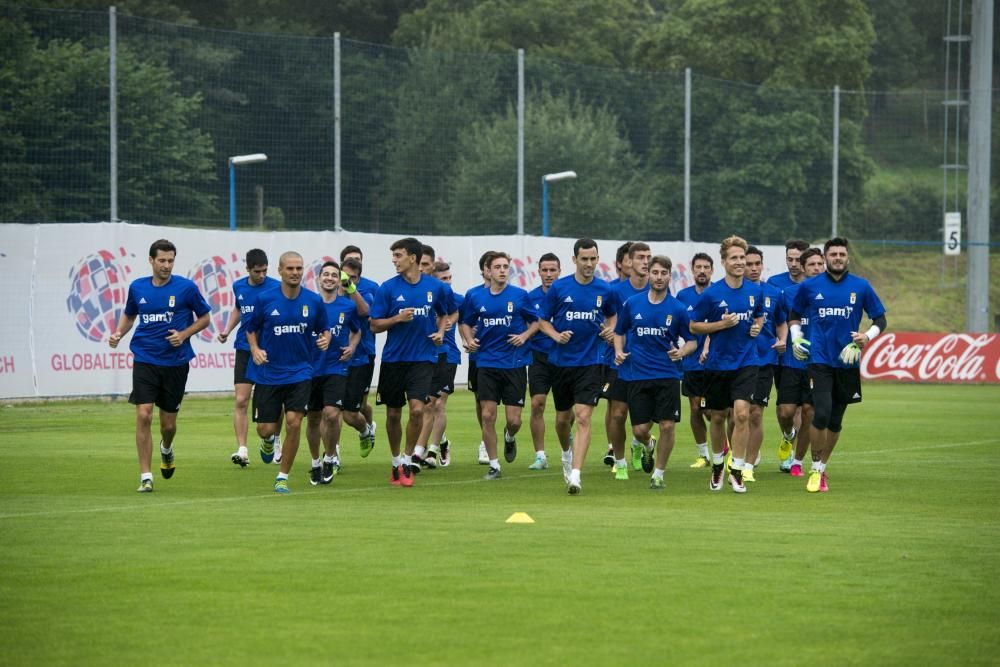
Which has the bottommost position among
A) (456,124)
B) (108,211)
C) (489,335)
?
(489,335)

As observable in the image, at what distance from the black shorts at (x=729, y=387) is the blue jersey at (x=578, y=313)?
1214mm

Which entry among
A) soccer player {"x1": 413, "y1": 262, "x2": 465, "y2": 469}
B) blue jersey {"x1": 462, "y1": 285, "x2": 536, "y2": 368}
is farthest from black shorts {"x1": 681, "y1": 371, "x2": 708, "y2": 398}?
soccer player {"x1": 413, "y1": 262, "x2": 465, "y2": 469}

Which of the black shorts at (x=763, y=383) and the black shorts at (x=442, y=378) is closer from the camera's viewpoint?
the black shorts at (x=763, y=383)

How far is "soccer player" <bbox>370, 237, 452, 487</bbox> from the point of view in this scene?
1650cm

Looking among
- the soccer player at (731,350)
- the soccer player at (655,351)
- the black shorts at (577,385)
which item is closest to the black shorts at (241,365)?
the black shorts at (577,385)

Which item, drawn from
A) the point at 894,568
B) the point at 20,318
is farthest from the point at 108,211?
the point at 894,568

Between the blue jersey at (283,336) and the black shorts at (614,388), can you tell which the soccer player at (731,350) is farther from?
the blue jersey at (283,336)

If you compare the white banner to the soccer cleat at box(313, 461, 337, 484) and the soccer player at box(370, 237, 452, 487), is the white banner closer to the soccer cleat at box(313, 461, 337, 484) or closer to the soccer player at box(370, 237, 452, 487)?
the soccer cleat at box(313, 461, 337, 484)

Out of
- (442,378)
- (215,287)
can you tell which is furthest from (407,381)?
(215,287)

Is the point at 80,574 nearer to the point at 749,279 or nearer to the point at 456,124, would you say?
the point at 749,279

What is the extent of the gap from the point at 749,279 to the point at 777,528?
5.29m

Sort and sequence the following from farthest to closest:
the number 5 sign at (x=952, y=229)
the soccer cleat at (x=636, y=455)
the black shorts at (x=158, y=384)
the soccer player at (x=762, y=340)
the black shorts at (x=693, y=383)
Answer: the number 5 sign at (x=952, y=229) → the soccer cleat at (x=636, y=455) → the black shorts at (x=693, y=383) → the soccer player at (x=762, y=340) → the black shorts at (x=158, y=384)

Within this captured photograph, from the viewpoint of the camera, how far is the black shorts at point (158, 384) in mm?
15656

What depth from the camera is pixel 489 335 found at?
1828cm
